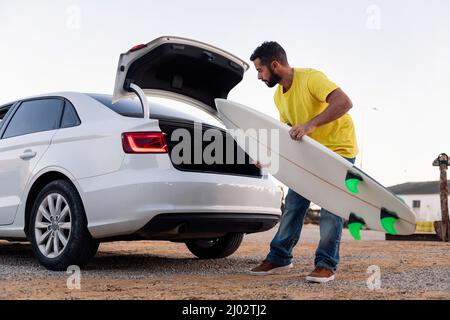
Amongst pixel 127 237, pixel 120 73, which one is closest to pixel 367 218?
pixel 127 237

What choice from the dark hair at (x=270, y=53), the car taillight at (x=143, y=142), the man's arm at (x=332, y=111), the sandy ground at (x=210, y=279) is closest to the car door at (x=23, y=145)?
the sandy ground at (x=210, y=279)

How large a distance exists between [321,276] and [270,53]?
1920 mm

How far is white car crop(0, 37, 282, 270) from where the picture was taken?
4.77 m

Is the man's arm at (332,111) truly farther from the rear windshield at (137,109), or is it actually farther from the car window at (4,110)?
the car window at (4,110)

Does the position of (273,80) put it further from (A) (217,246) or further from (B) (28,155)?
(B) (28,155)

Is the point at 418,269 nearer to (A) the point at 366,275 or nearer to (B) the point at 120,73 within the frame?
(A) the point at 366,275

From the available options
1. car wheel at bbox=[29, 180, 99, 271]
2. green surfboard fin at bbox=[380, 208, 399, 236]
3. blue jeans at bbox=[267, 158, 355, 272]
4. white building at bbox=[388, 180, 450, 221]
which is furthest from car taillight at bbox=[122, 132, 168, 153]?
white building at bbox=[388, 180, 450, 221]

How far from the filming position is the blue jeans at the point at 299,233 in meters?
4.88

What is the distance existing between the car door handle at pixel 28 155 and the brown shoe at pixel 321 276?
2776 millimetres

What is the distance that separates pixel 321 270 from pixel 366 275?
2.56ft

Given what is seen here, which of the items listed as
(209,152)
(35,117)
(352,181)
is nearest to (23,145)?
(35,117)

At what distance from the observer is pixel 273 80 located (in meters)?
5.09
